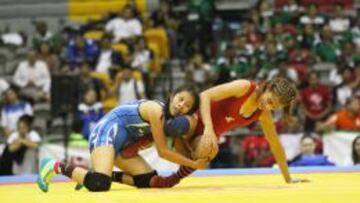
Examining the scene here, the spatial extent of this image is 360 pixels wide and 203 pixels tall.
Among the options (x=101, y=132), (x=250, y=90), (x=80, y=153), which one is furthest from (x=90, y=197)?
(x=80, y=153)

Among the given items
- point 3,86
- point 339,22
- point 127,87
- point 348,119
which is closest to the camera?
point 348,119

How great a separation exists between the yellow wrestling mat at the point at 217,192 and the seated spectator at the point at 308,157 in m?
1.38

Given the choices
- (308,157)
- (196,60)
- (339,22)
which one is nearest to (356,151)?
(308,157)

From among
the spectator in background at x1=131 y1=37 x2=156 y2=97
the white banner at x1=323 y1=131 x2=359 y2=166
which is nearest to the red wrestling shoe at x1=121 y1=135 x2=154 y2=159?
the white banner at x1=323 y1=131 x2=359 y2=166

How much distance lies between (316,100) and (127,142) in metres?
5.28

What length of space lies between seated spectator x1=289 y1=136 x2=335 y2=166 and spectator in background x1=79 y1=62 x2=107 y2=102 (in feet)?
11.3

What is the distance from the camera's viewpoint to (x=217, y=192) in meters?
5.17

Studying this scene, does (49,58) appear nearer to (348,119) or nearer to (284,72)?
(284,72)

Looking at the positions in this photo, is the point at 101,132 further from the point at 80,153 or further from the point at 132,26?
the point at 132,26

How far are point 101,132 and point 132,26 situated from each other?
289 inches

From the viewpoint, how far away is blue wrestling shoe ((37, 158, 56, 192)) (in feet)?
18.2

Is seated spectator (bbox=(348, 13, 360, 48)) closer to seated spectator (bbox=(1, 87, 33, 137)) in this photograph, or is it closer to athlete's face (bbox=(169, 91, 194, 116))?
seated spectator (bbox=(1, 87, 33, 137))

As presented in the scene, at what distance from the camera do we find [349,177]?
6.47 meters

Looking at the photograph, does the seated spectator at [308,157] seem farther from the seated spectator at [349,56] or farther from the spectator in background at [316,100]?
the seated spectator at [349,56]
